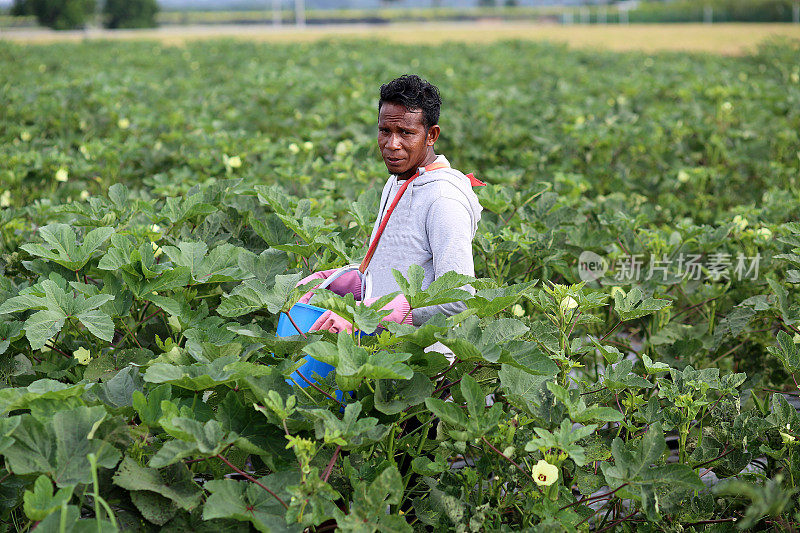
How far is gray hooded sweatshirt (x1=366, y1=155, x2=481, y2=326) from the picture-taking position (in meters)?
1.88

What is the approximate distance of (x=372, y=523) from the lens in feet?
4.78

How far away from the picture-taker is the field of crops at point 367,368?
1.48m

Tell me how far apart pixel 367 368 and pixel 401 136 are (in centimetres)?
77

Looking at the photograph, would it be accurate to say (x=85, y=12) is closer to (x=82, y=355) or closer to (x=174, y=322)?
(x=82, y=355)

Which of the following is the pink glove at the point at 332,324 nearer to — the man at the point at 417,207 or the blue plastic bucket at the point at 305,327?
the blue plastic bucket at the point at 305,327

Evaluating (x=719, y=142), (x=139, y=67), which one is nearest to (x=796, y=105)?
(x=719, y=142)

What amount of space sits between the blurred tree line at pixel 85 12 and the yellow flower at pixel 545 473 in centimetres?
3992

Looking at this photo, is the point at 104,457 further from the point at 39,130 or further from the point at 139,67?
the point at 139,67

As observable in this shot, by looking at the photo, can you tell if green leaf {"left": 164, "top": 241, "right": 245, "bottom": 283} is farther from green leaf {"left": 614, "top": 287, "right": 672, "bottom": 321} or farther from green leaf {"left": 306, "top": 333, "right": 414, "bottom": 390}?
green leaf {"left": 614, "top": 287, "right": 672, "bottom": 321}

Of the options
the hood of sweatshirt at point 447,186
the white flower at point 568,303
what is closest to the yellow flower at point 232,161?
the hood of sweatshirt at point 447,186

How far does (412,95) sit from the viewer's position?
6.41ft

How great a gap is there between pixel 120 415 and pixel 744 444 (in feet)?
4.89

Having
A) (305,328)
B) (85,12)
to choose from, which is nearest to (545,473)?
A: (305,328)

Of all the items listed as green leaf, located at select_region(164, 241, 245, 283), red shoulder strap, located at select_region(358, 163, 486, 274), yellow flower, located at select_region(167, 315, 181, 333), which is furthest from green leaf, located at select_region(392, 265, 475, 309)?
yellow flower, located at select_region(167, 315, 181, 333)
